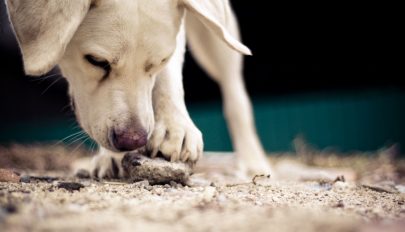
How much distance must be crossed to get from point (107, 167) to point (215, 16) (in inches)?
24.2

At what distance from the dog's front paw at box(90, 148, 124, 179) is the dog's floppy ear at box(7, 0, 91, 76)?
44 centimetres

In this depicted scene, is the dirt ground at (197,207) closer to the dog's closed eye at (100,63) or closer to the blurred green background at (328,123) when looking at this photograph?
the dog's closed eye at (100,63)

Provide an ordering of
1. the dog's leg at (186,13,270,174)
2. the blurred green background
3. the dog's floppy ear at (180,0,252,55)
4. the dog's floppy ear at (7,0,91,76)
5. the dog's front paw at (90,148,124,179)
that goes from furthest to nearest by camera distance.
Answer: the blurred green background < the dog's leg at (186,13,270,174) < the dog's front paw at (90,148,124,179) < the dog's floppy ear at (180,0,252,55) < the dog's floppy ear at (7,0,91,76)

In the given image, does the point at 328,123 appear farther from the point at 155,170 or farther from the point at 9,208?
the point at 9,208

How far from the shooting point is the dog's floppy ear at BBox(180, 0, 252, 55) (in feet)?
5.43

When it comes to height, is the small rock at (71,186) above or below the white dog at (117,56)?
below

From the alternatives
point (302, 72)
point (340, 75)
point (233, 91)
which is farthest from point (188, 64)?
point (233, 91)

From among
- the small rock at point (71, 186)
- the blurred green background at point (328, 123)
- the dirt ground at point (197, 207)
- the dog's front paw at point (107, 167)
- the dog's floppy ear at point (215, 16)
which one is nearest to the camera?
the dirt ground at point (197, 207)

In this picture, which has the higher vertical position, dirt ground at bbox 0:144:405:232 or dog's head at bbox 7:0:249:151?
dog's head at bbox 7:0:249:151

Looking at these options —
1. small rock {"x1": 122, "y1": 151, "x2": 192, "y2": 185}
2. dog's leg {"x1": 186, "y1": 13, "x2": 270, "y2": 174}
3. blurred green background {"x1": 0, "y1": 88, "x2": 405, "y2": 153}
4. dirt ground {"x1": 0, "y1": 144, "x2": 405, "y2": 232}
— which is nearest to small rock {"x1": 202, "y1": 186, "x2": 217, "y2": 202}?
dirt ground {"x1": 0, "y1": 144, "x2": 405, "y2": 232}

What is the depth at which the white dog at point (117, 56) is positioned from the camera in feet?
5.04

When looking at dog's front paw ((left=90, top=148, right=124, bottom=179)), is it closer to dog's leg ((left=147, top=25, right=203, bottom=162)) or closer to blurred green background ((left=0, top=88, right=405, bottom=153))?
dog's leg ((left=147, top=25, right=203, bottom=162))

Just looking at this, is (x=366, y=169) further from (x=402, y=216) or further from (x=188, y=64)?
(x=188, y=64)

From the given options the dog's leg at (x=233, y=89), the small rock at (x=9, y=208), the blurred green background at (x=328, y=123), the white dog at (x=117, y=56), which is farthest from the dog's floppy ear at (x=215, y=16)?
the blurred green background at (x=328, y=123)
